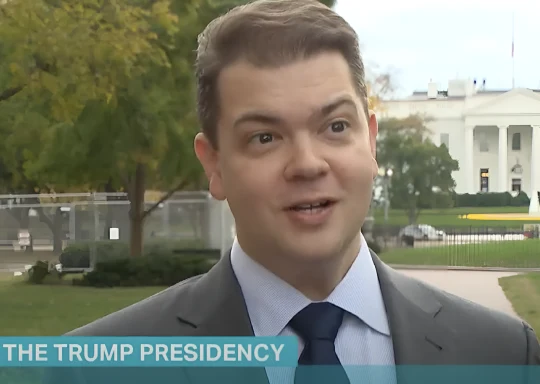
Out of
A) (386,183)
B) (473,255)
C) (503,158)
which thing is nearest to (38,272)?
(386,183)

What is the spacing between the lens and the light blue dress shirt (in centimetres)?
138

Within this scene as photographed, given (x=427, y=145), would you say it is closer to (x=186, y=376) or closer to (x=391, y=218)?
(x=391, y=218)

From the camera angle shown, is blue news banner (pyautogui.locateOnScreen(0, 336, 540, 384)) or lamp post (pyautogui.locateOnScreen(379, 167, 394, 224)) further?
lamp post (pyautogui.locateOnScreen(379, 167, 394, 224))

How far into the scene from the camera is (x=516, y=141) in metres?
1.74

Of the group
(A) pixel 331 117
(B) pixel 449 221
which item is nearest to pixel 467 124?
(B) pixel 449 221

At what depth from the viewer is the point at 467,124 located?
1.80 m

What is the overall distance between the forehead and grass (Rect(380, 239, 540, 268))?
692 mm

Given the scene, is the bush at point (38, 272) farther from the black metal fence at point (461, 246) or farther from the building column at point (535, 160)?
the building column at point (535, 160)

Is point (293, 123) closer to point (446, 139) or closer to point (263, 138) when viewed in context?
point (263, 138)

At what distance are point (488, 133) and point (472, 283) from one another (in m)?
0.41

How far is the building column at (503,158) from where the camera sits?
178 centimetres

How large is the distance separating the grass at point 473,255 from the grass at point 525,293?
0.04 metres

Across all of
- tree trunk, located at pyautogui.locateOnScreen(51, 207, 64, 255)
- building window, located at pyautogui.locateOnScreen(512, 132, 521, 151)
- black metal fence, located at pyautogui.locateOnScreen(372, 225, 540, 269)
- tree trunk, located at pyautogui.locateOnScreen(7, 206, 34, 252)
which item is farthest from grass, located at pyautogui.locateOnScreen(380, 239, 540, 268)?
tree trunk, located at pyautogui.locateOnScreen(7, 206, 34, 252)

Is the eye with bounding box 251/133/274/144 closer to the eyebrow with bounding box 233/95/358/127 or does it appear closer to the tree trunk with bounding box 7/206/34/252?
the eyebrow with bounding box 233/95/358/127
